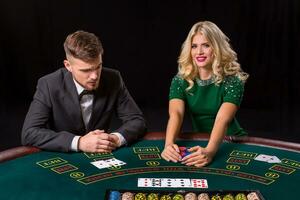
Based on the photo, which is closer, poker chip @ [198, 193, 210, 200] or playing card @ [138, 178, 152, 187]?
poker chip @ [198, 193, 210, 200]

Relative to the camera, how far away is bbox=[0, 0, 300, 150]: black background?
17.6 ft

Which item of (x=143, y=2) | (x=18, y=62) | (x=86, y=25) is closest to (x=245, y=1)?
(x=143, y=2)

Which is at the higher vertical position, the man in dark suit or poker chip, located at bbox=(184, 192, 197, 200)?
the man in dark suit

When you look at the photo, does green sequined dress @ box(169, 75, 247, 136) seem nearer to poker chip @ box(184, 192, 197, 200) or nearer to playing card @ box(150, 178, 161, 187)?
playing card @ box(150, 178, 161, 187)

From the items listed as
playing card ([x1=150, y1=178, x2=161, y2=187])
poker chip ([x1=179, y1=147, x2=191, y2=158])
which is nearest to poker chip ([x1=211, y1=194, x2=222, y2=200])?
playing card ([x1=150, y1=178, x2=161, y2=187])

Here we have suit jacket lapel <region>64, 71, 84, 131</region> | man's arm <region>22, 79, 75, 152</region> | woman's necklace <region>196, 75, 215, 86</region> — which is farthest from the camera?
woman's necklace <region>196, 75, 215, 86</region>

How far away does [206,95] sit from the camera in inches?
106

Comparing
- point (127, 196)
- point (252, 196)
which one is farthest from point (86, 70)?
point (252, 196)

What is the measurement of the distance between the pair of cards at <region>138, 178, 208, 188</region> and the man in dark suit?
0.44m

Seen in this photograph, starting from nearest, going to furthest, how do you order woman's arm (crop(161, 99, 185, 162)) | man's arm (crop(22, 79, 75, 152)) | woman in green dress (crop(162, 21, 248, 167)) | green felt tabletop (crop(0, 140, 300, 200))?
green felt tabletop (crop(0, 140, 300, 200)) → woman's arm (crop(161, 99, 185, 162)) → man's arm (crop(22, 79, 75, 152)) → woman in green dress (crop(162, 21, 248, 167))

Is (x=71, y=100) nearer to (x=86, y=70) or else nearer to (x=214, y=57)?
(x=86, y=70)

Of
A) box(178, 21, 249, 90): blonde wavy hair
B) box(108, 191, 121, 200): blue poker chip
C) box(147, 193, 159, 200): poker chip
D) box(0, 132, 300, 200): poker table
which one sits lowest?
box(0, 132, 300, 200): poker table

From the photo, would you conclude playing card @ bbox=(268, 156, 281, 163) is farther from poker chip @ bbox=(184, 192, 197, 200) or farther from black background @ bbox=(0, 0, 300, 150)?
black background @ bbox=(0, 0, 300, 150)

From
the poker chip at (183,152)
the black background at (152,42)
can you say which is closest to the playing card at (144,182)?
the poker chip at (183,152)
